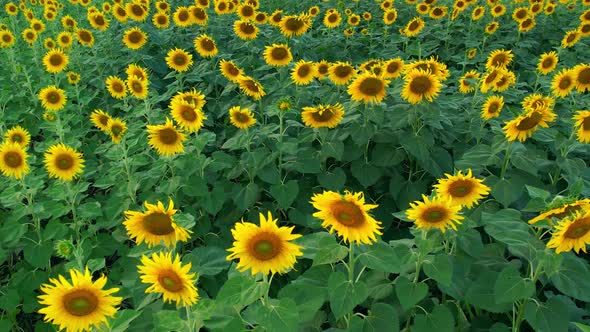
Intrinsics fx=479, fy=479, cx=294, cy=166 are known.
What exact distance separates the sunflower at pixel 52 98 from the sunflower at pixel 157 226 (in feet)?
11.0

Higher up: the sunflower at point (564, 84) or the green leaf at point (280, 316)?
the sunflower at point (564, 84)

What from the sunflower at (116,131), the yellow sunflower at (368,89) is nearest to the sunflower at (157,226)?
the sunflower at (116,131)

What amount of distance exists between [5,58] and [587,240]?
8.09 m

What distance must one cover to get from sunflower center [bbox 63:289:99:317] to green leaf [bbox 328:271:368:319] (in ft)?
3.09

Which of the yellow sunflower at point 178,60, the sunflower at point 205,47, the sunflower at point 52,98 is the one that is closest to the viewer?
the sunflower at point 52,98

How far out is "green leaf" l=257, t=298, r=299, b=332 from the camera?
1.82 metres

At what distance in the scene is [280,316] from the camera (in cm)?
185

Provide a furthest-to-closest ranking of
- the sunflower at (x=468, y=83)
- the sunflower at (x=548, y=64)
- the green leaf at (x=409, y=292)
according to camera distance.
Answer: the sunflower at (x=548, y=64), the sunflower at (x=468, y=83), the green leaf at (x=409, y=292)

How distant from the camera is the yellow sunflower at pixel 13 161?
3488 millimetres

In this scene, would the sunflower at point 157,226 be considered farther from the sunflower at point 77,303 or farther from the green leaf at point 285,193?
the green leaf at point 285,193

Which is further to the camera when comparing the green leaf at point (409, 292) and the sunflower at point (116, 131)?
the sunflower at point (116, 131)

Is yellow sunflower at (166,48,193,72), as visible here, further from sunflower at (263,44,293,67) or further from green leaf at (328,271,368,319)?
green leaf at (328,271,368,319)

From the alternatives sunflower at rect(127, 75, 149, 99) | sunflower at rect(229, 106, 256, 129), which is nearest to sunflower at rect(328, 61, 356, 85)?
sunflower at rect(229, 106, 256, 129)

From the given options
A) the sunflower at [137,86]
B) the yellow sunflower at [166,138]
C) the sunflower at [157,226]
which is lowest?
the sunflower at [157,226]
